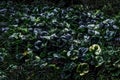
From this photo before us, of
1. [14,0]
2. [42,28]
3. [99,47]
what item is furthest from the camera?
[14,0]

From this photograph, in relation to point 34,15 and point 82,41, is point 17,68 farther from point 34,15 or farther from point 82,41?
point 34,15

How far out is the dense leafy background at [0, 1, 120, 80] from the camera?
→ 20.4ft

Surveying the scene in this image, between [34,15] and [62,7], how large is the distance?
44.5 inches

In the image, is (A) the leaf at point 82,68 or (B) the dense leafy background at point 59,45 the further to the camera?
(B) the dense leafy background at point 59,45

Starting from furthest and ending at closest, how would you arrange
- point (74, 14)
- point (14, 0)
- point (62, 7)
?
point (14, 0) → point (62, 7) → point (74, 14)

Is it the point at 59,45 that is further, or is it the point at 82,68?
the point at 59,45

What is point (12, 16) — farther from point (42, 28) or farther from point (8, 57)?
point (8, 57)

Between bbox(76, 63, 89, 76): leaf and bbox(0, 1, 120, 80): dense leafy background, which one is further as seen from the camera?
bbox(0, 1, 120, 80): dense leafy background

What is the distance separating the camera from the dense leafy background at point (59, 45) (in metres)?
6.21

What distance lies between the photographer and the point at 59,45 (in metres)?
7.03

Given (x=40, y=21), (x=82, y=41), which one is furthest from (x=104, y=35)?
(x=40, y=21)

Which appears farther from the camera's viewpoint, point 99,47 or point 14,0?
point 14,0

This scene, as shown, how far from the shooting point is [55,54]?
6.62 m

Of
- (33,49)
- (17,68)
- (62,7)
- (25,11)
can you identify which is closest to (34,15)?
(25,11)
